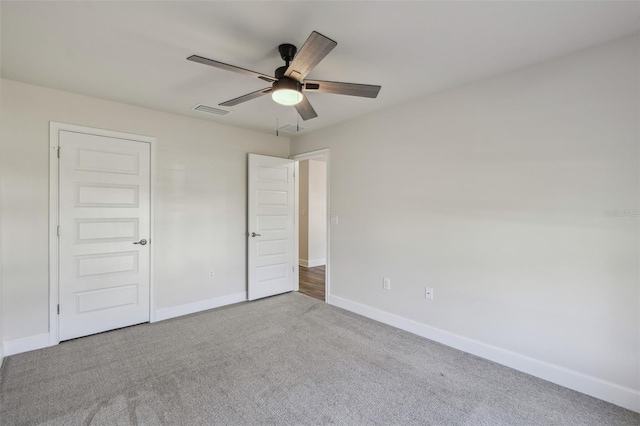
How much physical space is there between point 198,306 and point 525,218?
12.3 ft

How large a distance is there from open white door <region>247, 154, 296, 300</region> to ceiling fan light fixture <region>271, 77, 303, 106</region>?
2.22 metres

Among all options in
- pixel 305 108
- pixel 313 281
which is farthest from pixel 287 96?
pixel 313 281

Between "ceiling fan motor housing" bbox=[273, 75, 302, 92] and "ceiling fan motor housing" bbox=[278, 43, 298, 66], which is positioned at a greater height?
"ceiling fan motor housing" bbox=[278, 43, 298, 66]

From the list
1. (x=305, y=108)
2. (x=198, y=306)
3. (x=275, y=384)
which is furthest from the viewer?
(x=198, y=306)

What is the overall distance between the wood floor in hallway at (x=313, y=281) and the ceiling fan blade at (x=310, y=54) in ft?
10.6

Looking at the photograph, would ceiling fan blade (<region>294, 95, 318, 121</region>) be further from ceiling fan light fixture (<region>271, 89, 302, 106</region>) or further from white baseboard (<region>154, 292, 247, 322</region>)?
white baseboard (<region>154, 292, 247, 322</region>)

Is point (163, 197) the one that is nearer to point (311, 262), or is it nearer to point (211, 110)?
point (211, 110)

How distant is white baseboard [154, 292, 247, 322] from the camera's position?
356 cm

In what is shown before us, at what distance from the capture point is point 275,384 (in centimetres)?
224

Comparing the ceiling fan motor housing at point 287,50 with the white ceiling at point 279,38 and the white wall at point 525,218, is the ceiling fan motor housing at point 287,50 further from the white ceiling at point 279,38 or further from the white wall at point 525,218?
the white wall at point 525,218

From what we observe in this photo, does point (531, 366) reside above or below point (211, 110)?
below

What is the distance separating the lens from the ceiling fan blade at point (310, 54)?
1.56m

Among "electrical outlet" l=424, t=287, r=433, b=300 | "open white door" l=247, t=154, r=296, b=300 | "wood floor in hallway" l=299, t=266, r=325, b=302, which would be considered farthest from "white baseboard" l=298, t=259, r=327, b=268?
"electrical outlet" l=424, t=287, r=433, b=300

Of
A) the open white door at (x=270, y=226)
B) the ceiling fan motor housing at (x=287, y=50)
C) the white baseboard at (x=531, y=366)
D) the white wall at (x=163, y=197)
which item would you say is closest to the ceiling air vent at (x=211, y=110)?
the white wall at (x=163, y=197)
